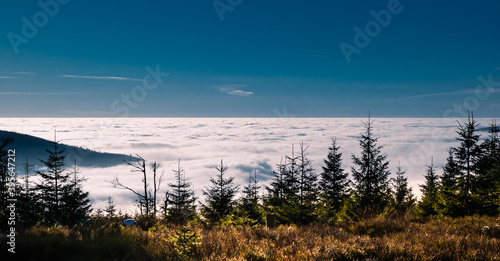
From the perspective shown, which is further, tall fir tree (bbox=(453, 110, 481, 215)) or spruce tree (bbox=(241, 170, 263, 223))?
spruce tree (bbox=(241, 170, 263, 223))

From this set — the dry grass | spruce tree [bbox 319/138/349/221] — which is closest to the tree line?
spruce tree [bbox 319/138/349/221]

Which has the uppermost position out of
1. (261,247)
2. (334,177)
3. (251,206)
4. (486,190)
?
(261,247)

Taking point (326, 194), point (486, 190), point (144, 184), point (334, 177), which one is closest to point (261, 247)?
point (486, 190)

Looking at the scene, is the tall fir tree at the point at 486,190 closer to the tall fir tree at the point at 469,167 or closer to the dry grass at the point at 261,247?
the tall fir tree at the point at 469,167

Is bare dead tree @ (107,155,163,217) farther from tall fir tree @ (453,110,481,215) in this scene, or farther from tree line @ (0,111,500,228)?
tall fir tree @ (453,110,481,215)

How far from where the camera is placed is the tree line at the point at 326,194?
1302 cm

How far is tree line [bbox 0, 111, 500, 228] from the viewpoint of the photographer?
42.7ft

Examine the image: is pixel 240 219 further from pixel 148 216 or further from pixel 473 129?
pixel 473 129

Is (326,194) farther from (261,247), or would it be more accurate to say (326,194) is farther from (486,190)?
(261,247)

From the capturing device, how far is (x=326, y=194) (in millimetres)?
31891

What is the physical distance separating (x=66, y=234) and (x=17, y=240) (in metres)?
1.38

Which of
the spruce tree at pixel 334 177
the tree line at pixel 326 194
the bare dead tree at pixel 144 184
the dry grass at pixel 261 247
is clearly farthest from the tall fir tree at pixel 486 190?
the bare dead tree at pixel 144 184

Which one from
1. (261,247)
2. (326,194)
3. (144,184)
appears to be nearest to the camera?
(261,247)

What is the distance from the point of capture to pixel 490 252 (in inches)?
209
